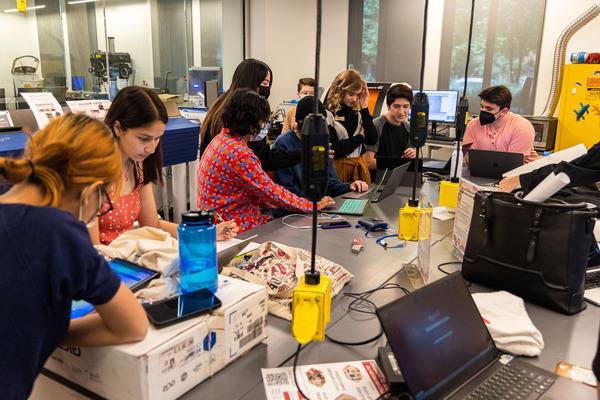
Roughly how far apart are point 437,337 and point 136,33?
6.71 metres

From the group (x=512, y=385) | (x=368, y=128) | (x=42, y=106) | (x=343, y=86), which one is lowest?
(x=512, y=385)

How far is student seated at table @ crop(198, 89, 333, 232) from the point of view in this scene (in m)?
2.23

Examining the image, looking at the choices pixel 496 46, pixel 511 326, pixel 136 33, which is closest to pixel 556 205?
pixel 511 326

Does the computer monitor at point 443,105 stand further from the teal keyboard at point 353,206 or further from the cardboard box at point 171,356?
the cardboard box at point 171,356

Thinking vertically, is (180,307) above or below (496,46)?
below

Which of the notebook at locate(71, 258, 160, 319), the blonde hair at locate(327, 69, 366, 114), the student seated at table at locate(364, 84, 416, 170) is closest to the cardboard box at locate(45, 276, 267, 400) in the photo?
the notebook at locate(71, 258, 160, 319)

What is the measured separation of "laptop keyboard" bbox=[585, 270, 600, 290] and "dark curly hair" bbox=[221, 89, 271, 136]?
143 centimetres

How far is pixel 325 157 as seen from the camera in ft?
3.44

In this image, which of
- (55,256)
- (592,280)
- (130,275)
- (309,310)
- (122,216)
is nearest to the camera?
(55,256)

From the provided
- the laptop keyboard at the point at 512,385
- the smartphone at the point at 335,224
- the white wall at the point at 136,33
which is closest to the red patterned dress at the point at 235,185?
the smartphone at the point at 335,224

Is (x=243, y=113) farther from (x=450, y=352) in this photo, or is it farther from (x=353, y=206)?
(x=450, y=352)

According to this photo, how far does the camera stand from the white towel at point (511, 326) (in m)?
1.25

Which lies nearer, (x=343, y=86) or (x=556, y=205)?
(x=556, y=205)

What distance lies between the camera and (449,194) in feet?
8.09
